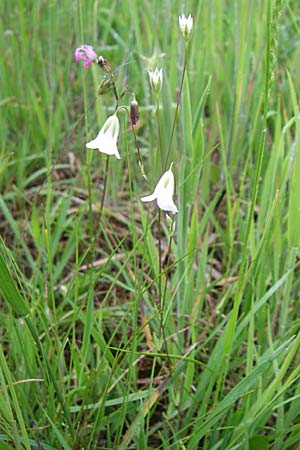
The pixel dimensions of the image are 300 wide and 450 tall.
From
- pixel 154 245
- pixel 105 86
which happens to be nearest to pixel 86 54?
pixel 105 86

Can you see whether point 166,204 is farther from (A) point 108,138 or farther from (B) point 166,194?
(A) point 108,138

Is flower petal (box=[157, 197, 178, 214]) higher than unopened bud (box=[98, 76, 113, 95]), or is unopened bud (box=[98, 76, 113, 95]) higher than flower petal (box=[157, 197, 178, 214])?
unopened bud (box=[98, 76, 113, 95])

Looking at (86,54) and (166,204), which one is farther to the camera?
(86,54)

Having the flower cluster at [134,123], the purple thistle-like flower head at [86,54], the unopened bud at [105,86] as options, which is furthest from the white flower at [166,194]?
the purple thistle-like flower head at [86,54]

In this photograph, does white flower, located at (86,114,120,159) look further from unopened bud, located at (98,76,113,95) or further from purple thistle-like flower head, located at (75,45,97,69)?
purple thistle-like flower head, located at (75,45,97,69)

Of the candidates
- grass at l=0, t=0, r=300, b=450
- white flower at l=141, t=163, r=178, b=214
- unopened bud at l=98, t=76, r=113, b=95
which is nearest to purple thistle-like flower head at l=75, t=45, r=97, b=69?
grass at l=0, t=0, r=300, b=450

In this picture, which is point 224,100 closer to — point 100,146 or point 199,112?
point 199,112
